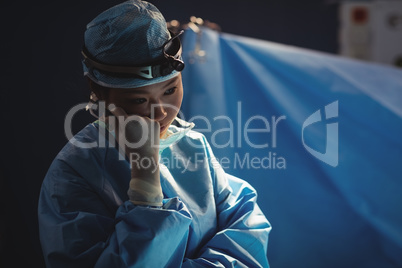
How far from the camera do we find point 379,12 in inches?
148

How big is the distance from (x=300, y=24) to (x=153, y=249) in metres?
3.64

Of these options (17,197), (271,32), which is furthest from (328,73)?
(271,32)

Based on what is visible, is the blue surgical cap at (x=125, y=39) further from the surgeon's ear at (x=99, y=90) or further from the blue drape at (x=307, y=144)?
the blue drape at (x=307, y=144)

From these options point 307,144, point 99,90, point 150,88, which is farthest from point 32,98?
point 307,144

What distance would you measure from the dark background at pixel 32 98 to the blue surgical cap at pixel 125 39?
→ 0.10 metres

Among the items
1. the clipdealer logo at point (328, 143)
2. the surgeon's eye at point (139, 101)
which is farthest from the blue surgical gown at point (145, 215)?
the clipdealer logo at point (328, 143)

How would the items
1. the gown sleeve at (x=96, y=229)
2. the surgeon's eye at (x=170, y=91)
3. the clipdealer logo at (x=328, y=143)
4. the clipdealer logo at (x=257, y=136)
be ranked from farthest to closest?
the clipdealer logo at (x=328, y=143)
the clipdealer logo at (x=257, y=136)
the surgeon's eye at (x=170, y=91)
the gown sleeve at (x=96, y=229)

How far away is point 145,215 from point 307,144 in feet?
2.79

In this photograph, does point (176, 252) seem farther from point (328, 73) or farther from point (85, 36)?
point (328, 73)

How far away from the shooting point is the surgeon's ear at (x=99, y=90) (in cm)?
78

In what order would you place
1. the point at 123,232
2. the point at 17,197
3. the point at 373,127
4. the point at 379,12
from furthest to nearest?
the point at 379,12 → the point at 373,127 → the point at 17,197 → the point at 123,232

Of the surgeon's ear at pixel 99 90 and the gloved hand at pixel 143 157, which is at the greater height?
the surgeon's ear at pixel 99 90

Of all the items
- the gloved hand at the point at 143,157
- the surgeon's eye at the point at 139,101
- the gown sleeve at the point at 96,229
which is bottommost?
the gown sleeve at the point at 96,229

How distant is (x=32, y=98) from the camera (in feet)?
2.66
